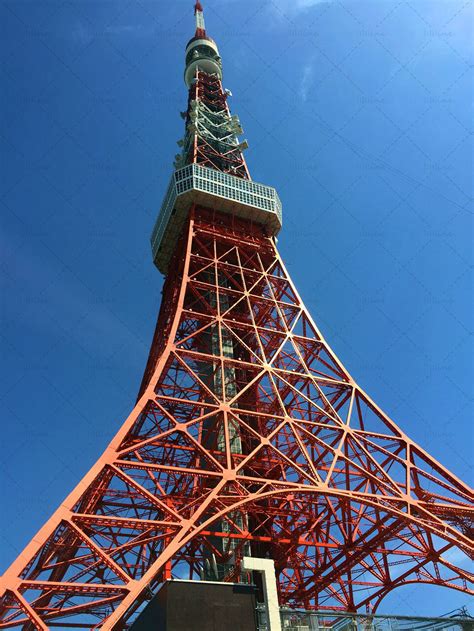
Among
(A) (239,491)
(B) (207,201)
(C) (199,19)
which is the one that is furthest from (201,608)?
(C) (199,19)

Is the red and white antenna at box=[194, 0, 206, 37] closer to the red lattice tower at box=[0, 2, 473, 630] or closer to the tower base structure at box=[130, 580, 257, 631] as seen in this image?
the red lattice tower at box=[0, 2, 473, 630]

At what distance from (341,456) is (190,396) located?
752cm

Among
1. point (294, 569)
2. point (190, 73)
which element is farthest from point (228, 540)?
point (190, 73)

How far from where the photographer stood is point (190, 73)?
1689 inches

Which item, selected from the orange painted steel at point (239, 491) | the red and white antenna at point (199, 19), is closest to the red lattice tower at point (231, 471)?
the orange painted steel at point (239, 491)

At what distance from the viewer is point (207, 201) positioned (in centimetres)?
2989

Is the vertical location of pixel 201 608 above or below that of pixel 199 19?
below

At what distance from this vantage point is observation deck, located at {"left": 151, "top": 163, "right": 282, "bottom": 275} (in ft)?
97.4

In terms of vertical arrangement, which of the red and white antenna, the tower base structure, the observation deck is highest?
the red and white antenna

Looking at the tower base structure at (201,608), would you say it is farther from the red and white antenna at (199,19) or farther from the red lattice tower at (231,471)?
the red and white antenna at (199,19)

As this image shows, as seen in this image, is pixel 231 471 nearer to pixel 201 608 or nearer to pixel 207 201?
pixel 201 608

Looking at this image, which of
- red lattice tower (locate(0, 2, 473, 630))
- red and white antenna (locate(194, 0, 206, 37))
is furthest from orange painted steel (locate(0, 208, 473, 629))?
red and white antenna (locate(194, 0, 206, 37))

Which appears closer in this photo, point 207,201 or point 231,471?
point 231,471

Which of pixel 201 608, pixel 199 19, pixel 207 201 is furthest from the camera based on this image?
pixel 199 19
